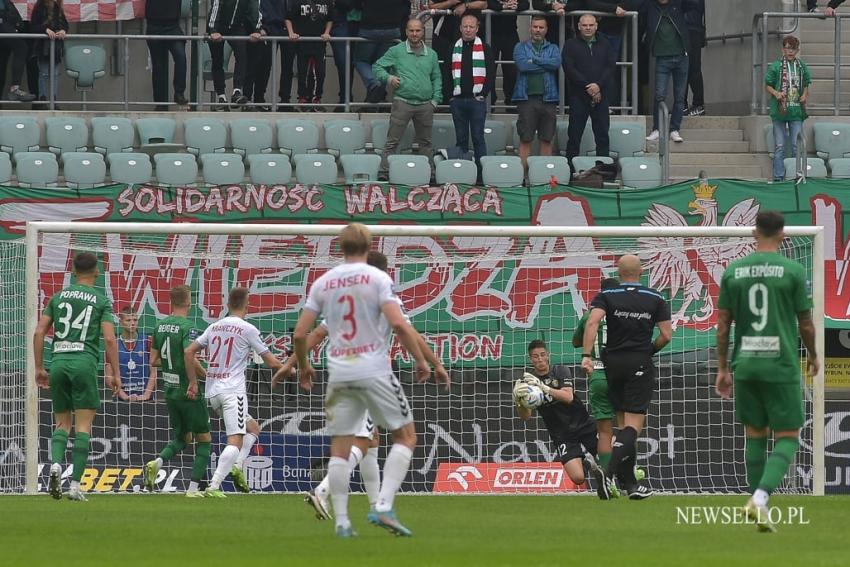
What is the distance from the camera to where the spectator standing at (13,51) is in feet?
69.7

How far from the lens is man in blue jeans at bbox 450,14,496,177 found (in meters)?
20.2

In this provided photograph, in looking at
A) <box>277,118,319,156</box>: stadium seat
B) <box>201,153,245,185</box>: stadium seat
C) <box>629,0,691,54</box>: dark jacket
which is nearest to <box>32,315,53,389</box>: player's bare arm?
<box>201,153,245,185</box>: stadium seat

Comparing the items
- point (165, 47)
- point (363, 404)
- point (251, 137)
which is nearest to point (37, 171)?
point (251, 137)

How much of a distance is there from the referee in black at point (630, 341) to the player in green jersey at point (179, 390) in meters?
3.62

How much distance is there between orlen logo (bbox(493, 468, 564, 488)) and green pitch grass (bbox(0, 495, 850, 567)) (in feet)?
10.3

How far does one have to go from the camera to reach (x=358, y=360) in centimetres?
955

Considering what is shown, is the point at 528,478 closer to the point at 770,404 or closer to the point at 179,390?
the point at 179,390

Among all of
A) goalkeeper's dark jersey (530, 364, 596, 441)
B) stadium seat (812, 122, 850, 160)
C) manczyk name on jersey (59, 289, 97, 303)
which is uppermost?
stadium seat (812, 122, 850, 160)

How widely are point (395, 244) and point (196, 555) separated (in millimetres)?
8855

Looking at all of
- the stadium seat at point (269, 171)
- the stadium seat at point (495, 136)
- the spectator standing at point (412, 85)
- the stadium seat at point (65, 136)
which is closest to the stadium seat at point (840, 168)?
the stadium seat at point (495, 136)

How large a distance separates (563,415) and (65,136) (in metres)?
8.16

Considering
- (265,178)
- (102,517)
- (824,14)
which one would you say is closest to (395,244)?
(265,178)

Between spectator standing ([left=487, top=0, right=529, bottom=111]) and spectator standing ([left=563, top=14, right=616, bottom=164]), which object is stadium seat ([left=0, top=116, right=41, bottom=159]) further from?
spectator standing ([left=563, top=14, right=616, bottom=164])

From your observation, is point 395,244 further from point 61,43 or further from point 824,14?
point 824,14
